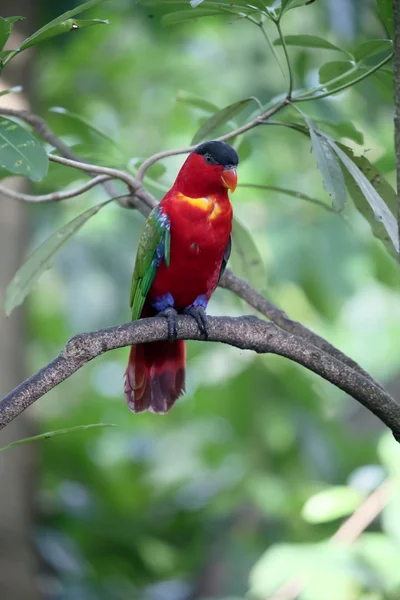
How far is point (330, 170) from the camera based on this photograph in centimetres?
207

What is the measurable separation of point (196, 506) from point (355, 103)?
3417 mm

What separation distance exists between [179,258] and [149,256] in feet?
0.37

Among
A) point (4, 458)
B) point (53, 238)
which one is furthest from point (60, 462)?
point (53, 238)

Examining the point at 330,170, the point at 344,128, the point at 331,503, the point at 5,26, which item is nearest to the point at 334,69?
the point at 344,128

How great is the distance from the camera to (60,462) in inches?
219

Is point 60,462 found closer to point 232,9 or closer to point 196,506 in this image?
point 196,506

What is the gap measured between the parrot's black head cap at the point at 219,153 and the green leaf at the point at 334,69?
50 centimetres

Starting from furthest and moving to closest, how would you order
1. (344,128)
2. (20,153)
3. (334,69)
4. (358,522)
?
(358,522) < (344,128) < (334,69) < (20,153)

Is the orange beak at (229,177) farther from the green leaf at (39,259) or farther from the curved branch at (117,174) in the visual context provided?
the green leaf at (39,259)

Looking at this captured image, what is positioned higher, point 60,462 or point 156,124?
point 156,124

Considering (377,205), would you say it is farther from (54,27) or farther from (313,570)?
(313,570)

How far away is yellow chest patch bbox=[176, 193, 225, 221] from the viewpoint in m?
3.00

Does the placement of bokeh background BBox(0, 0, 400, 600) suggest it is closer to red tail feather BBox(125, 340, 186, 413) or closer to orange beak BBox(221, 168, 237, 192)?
orange beak BBox(221, 168, 237, 192)

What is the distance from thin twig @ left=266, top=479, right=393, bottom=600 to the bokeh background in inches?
1.8
